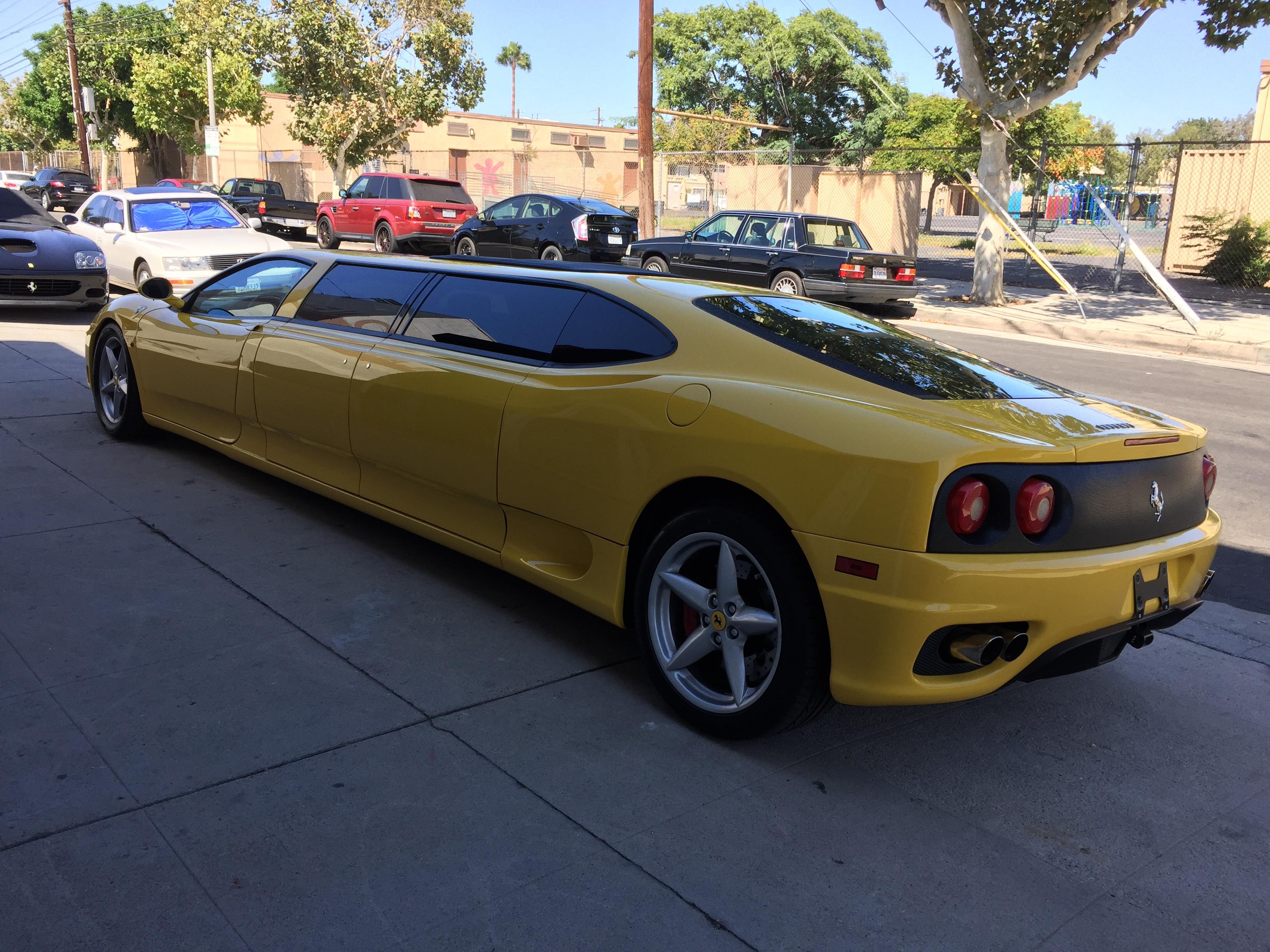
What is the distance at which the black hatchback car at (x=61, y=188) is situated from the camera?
116 feet

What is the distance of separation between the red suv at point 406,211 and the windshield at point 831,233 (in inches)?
335

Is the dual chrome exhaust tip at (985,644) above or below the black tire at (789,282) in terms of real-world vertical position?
below

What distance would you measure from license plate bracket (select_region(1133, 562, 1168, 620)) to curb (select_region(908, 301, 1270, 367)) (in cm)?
1132

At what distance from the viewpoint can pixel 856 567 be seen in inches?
114

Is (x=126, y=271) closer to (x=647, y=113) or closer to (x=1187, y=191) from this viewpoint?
(x=647, y=113)

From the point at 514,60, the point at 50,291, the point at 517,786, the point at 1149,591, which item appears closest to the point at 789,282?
the point at 50,291

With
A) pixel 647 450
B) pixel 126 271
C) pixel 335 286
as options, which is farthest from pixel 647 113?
pixel 647 450

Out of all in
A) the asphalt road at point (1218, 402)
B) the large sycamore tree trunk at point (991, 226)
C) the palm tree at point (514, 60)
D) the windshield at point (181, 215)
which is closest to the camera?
the asphalt road at point (1218, 402)

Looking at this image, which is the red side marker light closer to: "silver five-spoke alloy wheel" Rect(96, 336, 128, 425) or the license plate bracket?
the license plate bracket

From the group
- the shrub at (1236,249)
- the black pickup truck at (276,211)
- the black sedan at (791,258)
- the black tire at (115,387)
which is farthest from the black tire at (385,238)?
the shrub at (1236,249)

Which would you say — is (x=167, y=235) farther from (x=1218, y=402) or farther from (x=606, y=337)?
(x=1218, y=402)

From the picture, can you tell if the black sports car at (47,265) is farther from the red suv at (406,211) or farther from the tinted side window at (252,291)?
the red suv at (406,211)

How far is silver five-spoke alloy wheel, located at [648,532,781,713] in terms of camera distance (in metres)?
3.18

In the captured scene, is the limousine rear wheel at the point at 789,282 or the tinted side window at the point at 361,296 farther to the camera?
the limousine rear wheel at the point at 789,282
